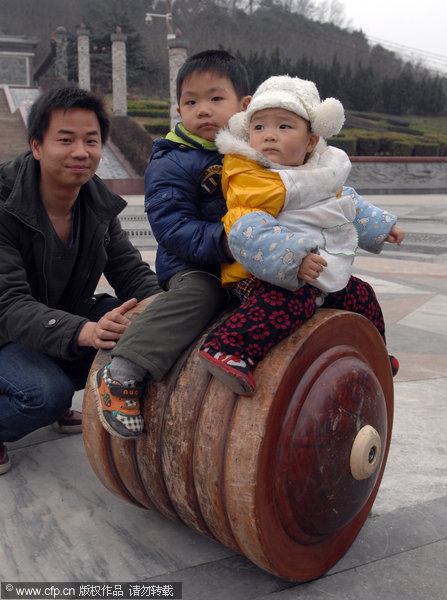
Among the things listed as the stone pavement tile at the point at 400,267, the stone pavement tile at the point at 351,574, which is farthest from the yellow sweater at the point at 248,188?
the stone pavement tile at the point at 400,267

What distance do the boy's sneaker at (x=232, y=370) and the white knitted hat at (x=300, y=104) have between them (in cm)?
82

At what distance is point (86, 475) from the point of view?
8.73 feet

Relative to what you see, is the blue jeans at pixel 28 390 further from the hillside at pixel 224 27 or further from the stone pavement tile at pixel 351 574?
the hillside at pixel 224 27

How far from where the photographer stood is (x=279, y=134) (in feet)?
6.52

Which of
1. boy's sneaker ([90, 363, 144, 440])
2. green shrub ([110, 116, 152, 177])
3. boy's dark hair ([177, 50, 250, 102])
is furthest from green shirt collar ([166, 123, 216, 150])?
green shrub ([110, 116, 152, 177])

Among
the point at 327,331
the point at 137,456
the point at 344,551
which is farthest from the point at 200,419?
the point at 344,551

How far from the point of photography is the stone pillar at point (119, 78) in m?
29.1

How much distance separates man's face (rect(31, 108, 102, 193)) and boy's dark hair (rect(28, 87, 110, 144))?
2 centimetres

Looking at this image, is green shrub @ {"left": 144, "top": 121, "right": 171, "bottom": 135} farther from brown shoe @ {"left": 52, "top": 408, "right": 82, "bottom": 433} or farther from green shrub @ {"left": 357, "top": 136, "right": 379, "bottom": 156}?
brown shoe @ {"left": 52, "top": 408, "right": 82, "bottom": 433}

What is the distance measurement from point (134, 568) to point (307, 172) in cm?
141

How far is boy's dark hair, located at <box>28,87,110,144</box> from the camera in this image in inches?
98.3

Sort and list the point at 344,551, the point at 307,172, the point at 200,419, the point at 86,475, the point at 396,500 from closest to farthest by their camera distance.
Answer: the point at 200,419 → the point at 307,172 → the point at 344,551 → the point at 396,500 → the point at 86,475

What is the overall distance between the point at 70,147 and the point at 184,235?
30.3 inches

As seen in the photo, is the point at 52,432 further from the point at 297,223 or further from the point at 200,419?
→ the point at 297,223
